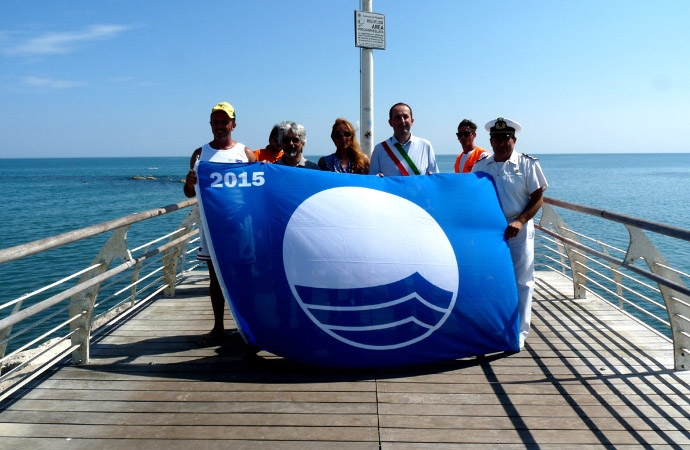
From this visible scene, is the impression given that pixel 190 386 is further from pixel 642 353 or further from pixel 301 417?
pixel 642 353

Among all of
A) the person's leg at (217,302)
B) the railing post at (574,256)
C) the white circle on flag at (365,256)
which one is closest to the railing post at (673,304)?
the white circle on flag at (365,256)

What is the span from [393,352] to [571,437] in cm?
108

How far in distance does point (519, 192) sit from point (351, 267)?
141 centimetres

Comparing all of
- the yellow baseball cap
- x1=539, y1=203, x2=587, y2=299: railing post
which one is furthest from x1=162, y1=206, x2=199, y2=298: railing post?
x1=539, y1=203, x2=587, y2=299: railing post

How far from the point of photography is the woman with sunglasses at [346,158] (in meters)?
3.85

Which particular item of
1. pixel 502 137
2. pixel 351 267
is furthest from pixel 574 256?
pixel 351 267

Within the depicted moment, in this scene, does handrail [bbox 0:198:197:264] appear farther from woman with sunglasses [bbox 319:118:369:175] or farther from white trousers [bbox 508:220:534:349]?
white trousers [bbox 508:220:534:349]

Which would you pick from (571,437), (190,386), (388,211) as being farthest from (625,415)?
(190,386)

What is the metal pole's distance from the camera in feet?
20.8

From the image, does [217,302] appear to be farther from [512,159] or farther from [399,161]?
[512,159]

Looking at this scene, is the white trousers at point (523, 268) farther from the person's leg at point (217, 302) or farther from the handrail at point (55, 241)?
the handrail at point (55, 241)

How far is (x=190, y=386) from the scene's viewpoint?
127 inches

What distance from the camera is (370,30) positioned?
6.29 m

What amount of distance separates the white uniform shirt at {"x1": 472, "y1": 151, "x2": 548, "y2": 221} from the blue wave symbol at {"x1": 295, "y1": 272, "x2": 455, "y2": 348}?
0.96 m
